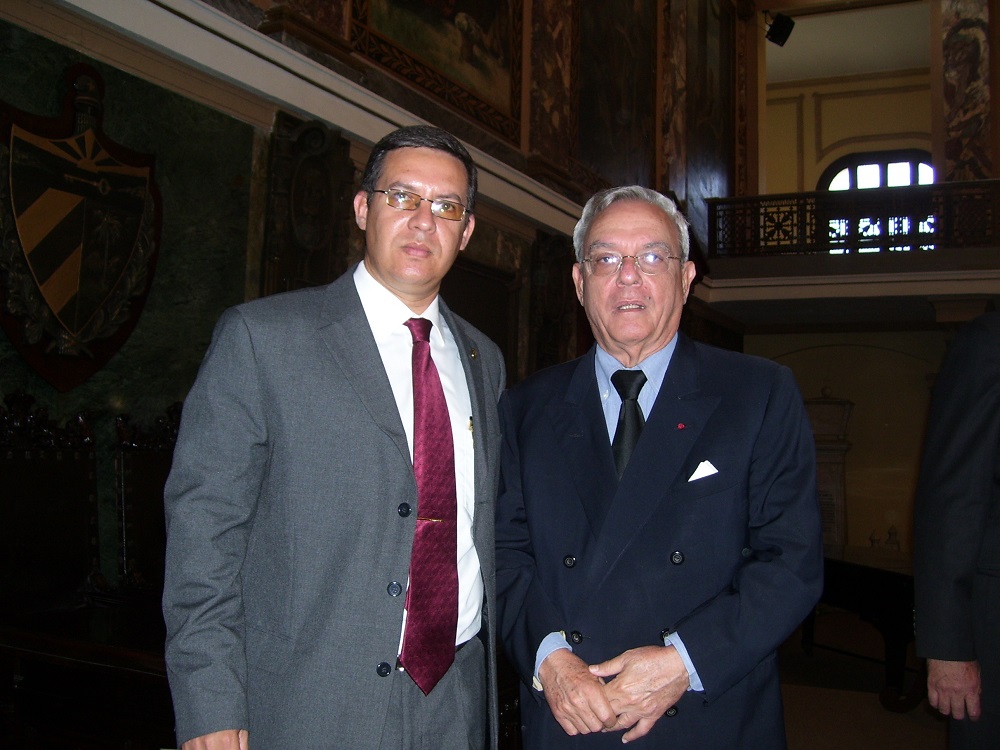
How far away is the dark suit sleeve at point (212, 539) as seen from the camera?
1721 mm

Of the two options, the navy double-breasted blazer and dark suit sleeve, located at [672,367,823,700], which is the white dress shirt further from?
dark suit sleeve, located at [672,367,823,700]

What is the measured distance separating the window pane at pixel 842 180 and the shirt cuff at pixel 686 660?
69.6 feet

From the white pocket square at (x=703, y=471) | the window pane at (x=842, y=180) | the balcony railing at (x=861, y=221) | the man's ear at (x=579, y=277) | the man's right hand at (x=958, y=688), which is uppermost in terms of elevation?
the window pane at (x=842, y=180)

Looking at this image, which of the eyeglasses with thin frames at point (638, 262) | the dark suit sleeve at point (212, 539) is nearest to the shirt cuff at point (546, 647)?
the dark suit sleeve at point (212, 539)

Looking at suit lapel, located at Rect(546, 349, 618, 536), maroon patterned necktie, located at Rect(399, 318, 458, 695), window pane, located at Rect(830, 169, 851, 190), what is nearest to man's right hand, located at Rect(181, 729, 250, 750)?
maroon patterned necktie, located at Rect(399, 318, 458, 695)

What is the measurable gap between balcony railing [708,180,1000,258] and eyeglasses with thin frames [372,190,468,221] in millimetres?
13085

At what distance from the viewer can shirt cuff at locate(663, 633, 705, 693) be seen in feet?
6.32

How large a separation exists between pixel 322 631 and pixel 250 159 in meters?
3.99

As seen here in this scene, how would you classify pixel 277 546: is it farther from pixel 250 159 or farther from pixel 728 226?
pixel 728 226

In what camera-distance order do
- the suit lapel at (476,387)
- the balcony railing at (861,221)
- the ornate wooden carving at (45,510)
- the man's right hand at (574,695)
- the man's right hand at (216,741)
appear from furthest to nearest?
the balcony railing at (861,221), the ornate wooden carving at (45,510), the suit lapel at (476,387), the man's right hand at (574,695), the man's right hand at (216,741)

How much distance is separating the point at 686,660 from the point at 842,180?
2141 centimetres

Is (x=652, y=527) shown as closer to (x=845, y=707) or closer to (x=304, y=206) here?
(x=304, y=206)

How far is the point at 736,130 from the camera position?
17.4m

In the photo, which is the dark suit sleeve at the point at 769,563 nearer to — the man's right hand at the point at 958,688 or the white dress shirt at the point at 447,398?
the white dress shirt at the point at 447,398
